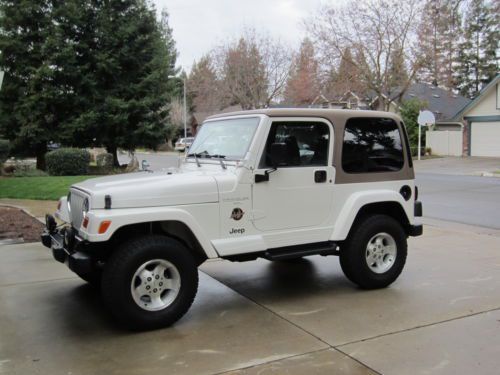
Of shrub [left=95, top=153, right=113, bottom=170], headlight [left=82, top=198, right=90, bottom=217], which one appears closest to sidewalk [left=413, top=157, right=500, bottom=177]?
shrub [left=95, top=153, right=113, bottom=170]

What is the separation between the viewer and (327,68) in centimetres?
3500

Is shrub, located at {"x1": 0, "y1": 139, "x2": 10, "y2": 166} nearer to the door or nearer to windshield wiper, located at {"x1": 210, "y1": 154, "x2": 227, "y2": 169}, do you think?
windshield wiper, located at {"x1": 210, "y1": 154, "x2": 227, "y2": 169}

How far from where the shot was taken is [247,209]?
16.0 ft

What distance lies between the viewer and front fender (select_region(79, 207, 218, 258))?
4.19m

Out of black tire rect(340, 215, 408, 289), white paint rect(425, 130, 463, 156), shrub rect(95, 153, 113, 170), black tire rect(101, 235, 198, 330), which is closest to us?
black tire rect(101, 235, 198, 330)

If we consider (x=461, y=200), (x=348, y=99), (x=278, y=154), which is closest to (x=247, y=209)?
(x=278, y=154)

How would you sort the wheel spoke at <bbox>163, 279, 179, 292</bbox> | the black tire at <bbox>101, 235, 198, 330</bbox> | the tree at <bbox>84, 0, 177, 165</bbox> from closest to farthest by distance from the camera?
the black tire at <bbox>101, 235, 198, 330</bbox>, the wheel spoke at <bbox>163, 279, 179, 292</bbox>, the tree at <bbox>84, 0, 177, 165</bbox>

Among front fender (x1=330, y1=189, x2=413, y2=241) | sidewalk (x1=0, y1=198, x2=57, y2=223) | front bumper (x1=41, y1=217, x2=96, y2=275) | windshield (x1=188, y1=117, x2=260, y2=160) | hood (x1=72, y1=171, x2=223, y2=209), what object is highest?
windshield (x1=188, y1=117, x2=260, y2=160)

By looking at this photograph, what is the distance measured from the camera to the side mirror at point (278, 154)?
4.80 metres

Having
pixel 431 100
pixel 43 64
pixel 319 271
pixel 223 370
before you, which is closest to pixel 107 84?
pixel 43 64

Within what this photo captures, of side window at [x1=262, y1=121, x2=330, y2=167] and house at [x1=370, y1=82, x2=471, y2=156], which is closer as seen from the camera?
side window at [x1=262, y1=121, x2=330, y2=167]

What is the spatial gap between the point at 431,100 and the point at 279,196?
1679 inches

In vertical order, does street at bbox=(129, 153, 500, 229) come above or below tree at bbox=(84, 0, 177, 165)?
below

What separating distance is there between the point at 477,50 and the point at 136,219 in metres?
62.1
